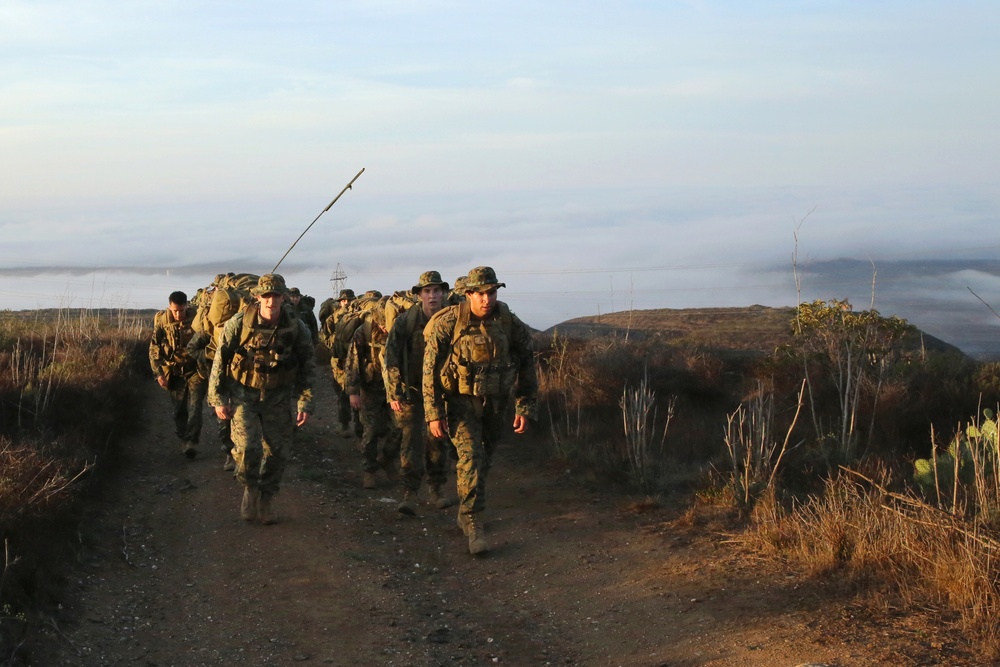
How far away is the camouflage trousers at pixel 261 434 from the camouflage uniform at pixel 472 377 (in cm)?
155

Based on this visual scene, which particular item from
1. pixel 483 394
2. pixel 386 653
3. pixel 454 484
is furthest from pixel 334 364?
pixel 386 653

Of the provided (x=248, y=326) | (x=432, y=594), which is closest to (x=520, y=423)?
(x=432, y=594)

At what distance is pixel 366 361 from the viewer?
1253 centimetres

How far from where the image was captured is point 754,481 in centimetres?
1020

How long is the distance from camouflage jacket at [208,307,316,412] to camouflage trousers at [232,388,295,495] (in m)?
0.06

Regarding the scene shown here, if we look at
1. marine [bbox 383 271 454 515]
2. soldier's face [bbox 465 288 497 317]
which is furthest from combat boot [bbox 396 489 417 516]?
soldier's face [bbox 465 288 497 317]

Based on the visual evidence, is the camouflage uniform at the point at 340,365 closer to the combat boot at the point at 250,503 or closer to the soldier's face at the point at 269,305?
the combat boot at the point at 250,503

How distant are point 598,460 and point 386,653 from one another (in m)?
5.67

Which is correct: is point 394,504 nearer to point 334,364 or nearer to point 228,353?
point 228,353

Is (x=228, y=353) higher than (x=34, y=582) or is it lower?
higher

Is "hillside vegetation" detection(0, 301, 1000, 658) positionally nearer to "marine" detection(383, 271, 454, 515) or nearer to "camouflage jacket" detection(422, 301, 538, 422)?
"camouflage jacket" detection(422, 301, 538, 422)

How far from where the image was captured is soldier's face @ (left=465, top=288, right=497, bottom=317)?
9.38 metres

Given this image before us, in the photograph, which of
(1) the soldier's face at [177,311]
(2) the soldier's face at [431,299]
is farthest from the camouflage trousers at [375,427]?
(1) the soldier's face at [177,311]

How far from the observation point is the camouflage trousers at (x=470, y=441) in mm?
9680
